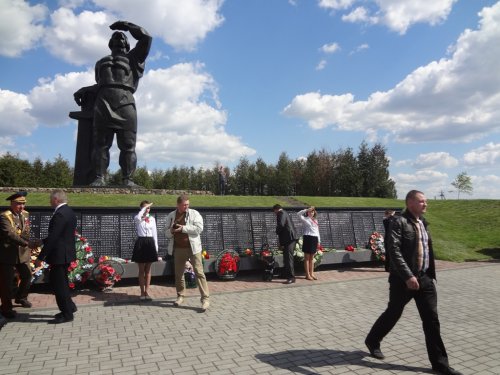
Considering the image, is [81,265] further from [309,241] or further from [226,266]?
[309,241]

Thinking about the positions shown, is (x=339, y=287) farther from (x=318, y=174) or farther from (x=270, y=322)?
(x=318, y=174)

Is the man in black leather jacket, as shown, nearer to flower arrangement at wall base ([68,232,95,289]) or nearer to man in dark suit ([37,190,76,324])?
man in dark suit ([37,190,76,324])

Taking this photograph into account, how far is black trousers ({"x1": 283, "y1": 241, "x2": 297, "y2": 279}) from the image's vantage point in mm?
9062

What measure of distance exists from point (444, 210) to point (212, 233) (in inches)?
694

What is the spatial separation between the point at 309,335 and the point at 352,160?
112 feet

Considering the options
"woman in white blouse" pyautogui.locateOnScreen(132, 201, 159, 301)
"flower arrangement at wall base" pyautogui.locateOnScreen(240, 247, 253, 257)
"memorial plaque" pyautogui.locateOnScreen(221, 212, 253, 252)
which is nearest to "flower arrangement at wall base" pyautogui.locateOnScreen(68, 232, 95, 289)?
"woman in white blouse" pyautogui.locateOnScreen(132, 201, 159, 301)

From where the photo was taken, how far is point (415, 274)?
167 inches

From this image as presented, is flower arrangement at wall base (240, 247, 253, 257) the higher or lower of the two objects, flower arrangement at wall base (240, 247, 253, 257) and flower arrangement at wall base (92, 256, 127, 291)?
the higher

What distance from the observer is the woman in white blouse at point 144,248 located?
7.05 metres

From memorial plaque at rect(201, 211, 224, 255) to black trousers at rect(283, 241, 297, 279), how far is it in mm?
1664

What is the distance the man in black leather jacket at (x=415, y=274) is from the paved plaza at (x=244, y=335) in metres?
0.32

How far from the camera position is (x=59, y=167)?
39875 mm

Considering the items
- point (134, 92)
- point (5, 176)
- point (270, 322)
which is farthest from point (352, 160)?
point (270, 322)

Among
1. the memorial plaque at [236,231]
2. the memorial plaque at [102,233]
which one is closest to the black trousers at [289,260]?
the memorial plaque at [236,231]
